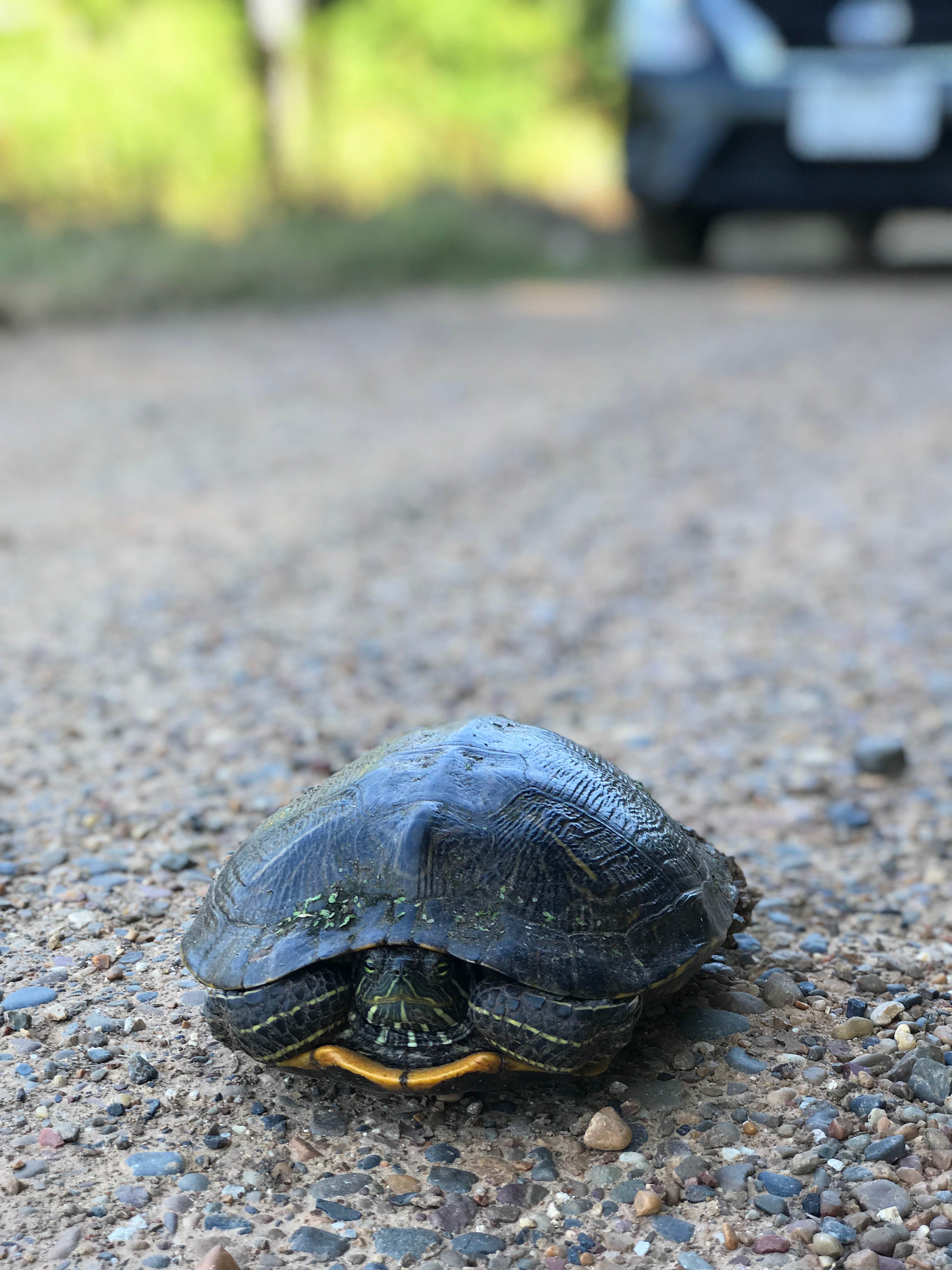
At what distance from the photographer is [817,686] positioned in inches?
→ 153

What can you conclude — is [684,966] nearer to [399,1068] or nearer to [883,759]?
[399,1068]

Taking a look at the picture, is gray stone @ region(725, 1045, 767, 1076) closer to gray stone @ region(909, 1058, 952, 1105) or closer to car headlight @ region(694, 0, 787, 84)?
gray stone @ region(909, 1058, 952, 1105)

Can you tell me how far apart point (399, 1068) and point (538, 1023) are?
0.73 feet

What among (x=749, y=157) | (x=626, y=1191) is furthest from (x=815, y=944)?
(x=749, y=157)

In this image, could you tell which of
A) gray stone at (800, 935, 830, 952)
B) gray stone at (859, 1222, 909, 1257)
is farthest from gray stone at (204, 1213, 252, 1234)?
gray stone at (800, 935, 830, 952)

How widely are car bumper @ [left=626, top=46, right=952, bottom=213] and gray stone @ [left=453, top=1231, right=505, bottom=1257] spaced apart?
10.3 m

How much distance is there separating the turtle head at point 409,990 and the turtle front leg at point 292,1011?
0.13ft

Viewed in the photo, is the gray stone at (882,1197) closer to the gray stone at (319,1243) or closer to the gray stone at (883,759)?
the gray stone at (319,1243)

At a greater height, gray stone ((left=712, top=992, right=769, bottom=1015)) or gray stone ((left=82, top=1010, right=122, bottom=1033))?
gray stone ((left=82, top=1010, right=122, bottom=1033))

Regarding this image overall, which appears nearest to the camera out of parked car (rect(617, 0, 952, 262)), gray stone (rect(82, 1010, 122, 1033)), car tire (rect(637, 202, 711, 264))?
gray stone (rect(82, 1010, 122, 1033))

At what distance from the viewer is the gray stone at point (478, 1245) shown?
1760 millimetres

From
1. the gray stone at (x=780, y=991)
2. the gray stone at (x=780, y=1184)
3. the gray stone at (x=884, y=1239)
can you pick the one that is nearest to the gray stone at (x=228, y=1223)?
Answer: the gray stone at (x=780, y=1184)

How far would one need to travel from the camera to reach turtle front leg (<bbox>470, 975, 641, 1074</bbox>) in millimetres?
1882

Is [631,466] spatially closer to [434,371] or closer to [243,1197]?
[434,371]
